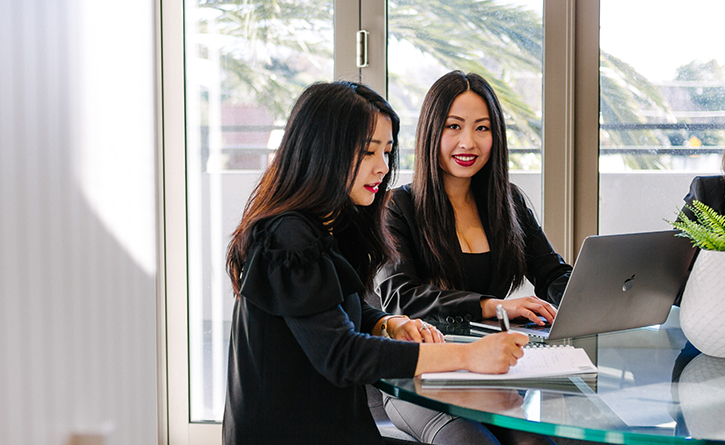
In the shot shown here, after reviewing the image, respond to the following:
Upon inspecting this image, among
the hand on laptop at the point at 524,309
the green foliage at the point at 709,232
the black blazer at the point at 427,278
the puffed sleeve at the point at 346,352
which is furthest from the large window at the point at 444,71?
the puffed sleeve at the point at 346,352

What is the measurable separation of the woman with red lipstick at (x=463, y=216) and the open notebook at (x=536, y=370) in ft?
1.77

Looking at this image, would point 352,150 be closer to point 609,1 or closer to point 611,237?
point 611,237

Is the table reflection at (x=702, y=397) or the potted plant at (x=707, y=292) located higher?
the potted plant at (x=707, y=292)

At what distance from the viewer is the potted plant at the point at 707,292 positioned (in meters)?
1.36

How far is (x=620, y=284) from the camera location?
4.78 feet

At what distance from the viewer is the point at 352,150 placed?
134cm

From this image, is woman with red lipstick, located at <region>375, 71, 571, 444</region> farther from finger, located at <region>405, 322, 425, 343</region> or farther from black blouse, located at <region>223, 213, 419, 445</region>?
black blouse, located at <region>223, 213, 419, 445</region>

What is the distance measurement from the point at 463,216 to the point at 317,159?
84 cm

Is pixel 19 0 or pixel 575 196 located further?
pixel 575 196

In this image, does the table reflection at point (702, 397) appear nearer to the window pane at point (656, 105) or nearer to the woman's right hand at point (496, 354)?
the woman's right hand at point (496, 354)

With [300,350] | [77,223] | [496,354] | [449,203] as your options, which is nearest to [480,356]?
[496,354]

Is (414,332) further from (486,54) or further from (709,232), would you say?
(486,54)

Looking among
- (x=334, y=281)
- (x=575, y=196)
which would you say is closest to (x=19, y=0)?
(x=334, y=281)

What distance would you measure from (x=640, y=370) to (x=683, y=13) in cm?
173
